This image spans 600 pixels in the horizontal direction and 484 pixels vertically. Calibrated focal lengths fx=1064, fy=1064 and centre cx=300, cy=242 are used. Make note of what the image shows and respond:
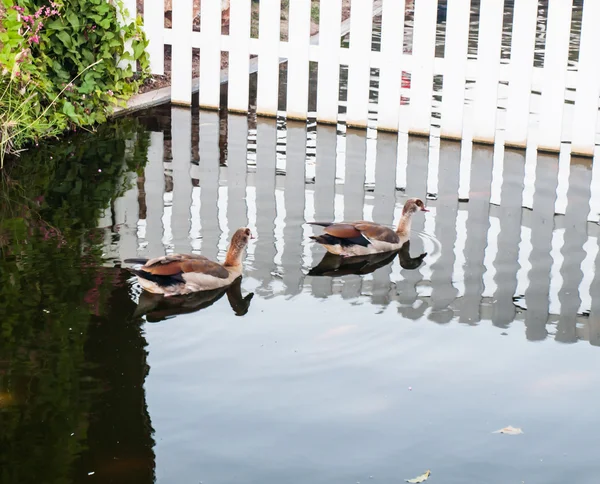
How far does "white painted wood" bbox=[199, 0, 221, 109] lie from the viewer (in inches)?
514

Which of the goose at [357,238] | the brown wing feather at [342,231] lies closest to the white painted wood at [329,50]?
the goose at [357,238]

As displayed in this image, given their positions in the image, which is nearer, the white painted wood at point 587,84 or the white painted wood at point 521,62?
the white painted wood at point 587,84

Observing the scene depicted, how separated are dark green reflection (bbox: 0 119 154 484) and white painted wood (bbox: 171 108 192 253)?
0.61m

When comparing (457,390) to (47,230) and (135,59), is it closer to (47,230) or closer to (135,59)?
(47,230)

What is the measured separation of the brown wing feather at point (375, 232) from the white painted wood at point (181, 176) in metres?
1.41

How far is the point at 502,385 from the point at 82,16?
7.77 metres

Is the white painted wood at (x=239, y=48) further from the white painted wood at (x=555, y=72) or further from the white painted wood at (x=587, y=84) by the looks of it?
the white painted wood at (x=587, y=84)

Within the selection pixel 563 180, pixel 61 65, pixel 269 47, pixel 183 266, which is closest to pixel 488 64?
pixel 563 180

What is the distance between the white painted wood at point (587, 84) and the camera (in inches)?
448

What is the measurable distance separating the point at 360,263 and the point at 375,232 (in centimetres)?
28

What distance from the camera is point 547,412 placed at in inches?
236

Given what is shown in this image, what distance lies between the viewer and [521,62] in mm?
11805

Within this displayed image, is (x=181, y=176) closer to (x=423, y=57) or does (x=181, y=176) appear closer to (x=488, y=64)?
(x=423, y=57)

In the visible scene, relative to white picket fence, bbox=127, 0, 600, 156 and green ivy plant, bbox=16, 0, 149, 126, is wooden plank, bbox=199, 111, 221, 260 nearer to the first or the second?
white picket fence, bbox=127, 0, 600, 156
